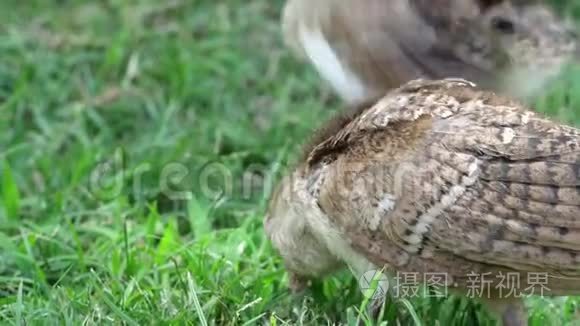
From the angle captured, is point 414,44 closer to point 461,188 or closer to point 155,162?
point 155,162

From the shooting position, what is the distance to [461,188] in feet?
9.97

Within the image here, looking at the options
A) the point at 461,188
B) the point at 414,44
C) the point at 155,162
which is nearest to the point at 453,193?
the point at 461,188

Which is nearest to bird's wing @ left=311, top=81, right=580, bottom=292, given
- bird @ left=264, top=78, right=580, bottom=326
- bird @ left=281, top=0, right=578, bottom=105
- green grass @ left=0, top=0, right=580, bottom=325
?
bird @ left=264, top=78, right=580, bottom=326

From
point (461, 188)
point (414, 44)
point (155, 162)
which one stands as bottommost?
point (155, 162)

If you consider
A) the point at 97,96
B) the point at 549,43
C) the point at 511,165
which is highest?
the point at 511,165

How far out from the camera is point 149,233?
160 inches

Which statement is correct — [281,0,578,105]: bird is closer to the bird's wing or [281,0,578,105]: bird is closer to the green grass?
the green grass

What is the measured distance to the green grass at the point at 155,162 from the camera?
11.8 feet

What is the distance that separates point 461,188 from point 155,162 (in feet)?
6.06

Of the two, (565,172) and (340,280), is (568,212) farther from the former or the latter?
(340,280)

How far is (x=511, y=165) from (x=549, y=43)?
1824 mm

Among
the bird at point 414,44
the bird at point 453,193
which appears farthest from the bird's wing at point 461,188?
the bird at point 414,44

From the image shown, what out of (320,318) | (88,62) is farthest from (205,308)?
(88,62)

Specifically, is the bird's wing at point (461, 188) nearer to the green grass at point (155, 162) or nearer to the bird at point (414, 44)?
the green grass at point (155, 162)
